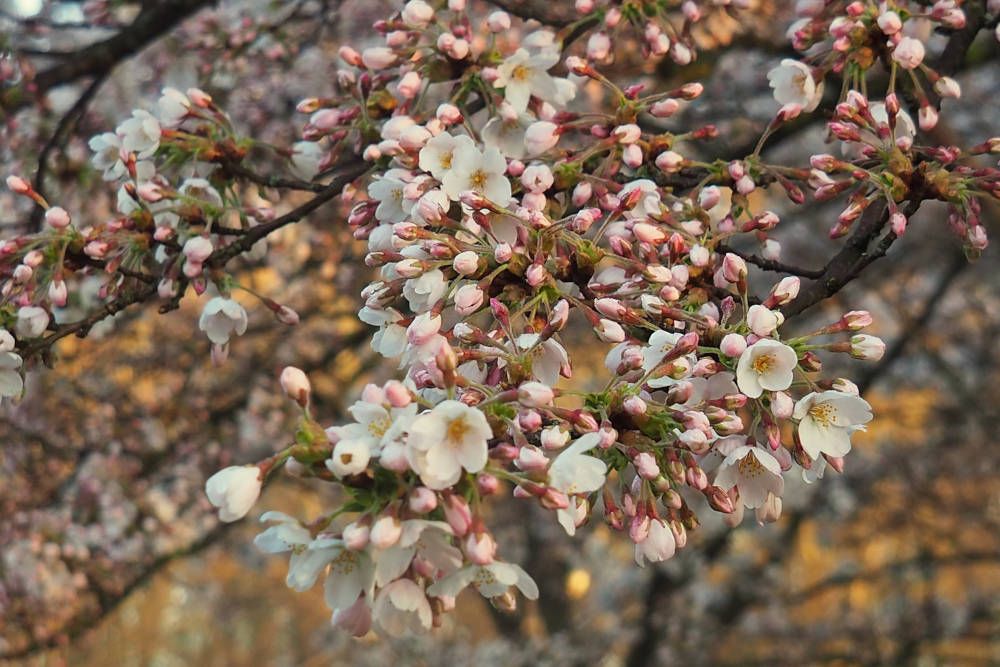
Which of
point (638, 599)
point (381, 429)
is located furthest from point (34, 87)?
point (638, 599)

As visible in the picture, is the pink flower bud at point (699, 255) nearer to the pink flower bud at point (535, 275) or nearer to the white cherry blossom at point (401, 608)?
the pink flower bud at point (535, 275)

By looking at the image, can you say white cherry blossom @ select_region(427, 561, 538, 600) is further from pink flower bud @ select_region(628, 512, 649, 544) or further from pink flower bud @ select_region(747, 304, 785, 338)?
pink flower bud @ select_region(747, 304, 785, 338)

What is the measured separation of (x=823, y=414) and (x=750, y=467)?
0.53ft

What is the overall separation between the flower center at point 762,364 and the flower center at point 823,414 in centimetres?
14

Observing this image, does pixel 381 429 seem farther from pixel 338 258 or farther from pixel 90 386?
pixel 90 386

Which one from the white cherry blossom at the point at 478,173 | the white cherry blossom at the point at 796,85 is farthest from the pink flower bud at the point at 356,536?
the white cherry blossom at the point at 796,85

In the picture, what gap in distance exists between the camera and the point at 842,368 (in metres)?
7.71

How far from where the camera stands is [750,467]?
6.06 ft

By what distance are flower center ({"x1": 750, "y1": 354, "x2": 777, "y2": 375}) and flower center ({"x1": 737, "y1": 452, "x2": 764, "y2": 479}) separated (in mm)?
186

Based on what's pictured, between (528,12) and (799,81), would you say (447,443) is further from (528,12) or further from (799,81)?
(528,12)

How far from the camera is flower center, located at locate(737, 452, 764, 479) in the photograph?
1.83 metres

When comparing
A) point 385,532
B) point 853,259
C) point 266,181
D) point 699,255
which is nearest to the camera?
point 385,532

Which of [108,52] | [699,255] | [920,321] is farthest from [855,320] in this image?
[920,321]

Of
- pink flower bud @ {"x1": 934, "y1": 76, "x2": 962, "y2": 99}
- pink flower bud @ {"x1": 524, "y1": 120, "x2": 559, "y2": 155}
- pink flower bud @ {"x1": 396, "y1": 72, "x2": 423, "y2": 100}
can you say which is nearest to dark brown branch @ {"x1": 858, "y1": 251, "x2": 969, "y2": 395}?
pink flower bud @ {"x1": 934, "y1": 76, "x2": 962, "y2": 99}
